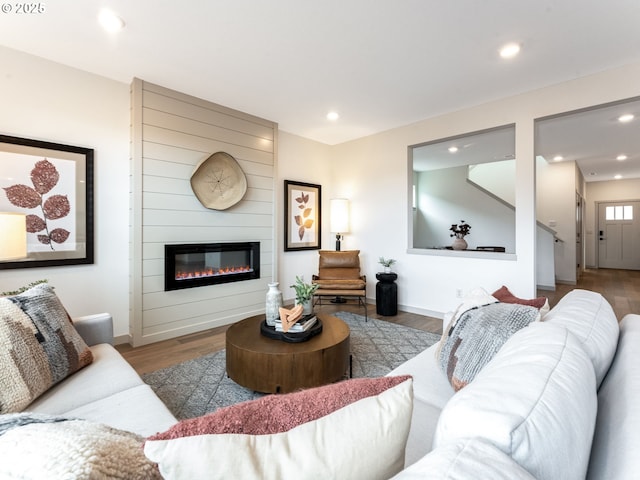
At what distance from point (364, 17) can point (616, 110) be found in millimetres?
3471

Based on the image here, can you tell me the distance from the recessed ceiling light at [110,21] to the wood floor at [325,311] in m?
2.67

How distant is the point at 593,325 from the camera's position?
104 centimetres

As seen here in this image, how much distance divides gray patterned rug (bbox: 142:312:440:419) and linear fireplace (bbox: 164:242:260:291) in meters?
0.97

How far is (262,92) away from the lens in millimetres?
3289

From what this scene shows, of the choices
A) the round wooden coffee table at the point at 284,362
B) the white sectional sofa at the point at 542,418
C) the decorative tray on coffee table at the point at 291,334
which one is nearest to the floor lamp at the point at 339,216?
the decorative tray on coffee table at the point at 291,334

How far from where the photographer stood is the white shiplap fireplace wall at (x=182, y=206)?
9.96 ft

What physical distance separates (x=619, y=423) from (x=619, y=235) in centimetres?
1070

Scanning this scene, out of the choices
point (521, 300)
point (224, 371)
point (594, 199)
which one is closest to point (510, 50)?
point (521, 300)

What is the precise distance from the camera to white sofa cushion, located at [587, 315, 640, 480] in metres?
0.56

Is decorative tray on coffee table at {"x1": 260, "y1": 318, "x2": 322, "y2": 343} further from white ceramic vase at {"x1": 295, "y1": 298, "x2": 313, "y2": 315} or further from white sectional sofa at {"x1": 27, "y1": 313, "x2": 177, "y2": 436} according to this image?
white sectional sofa at {"x1": 27, "y1": 313, "x2": 177, "y2": 436}

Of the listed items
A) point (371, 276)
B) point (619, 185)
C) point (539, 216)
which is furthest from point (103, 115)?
point (619, 185)

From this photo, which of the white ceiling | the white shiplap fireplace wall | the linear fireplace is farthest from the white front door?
the linear fireplace

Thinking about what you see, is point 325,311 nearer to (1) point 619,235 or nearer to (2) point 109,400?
(2) point 109,400

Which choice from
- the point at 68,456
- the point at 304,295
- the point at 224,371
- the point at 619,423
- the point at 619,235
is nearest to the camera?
the point at 68,456
